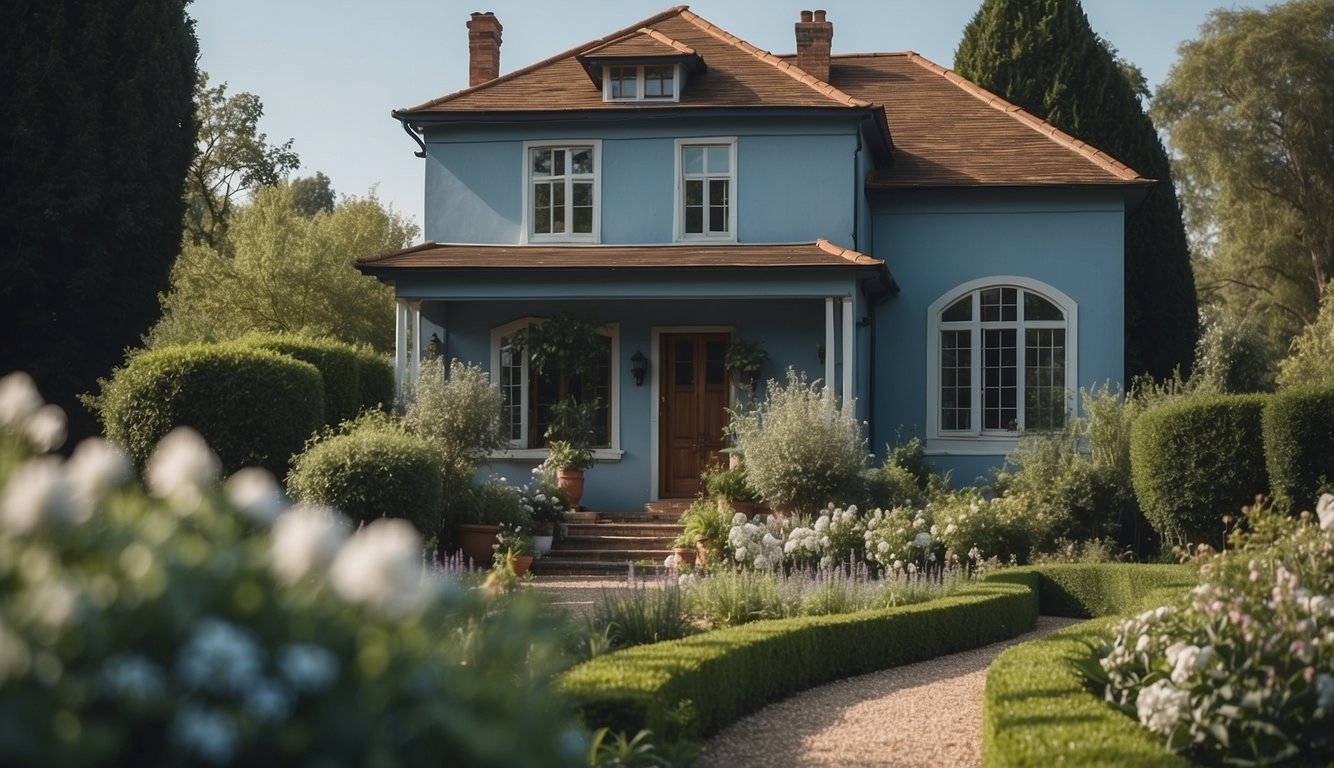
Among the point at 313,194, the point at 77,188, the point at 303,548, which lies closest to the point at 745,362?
the point at 77,188

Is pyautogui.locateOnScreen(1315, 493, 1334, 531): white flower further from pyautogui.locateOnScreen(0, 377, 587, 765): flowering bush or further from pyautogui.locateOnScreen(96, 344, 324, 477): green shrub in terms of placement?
pyautogui.locateOnScreen(96, 344, 324, 477): green shrub

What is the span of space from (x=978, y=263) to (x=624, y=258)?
16.3 ft

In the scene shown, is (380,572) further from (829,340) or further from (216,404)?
(829,340)

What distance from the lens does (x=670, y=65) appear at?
60.4 ft

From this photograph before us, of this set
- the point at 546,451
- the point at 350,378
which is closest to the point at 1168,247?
the point at 546,451

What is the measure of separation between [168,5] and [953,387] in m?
12.5

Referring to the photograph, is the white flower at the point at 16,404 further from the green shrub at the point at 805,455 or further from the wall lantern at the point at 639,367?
the wall lantern at the point at 639,367

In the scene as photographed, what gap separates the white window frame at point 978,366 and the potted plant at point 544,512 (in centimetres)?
538

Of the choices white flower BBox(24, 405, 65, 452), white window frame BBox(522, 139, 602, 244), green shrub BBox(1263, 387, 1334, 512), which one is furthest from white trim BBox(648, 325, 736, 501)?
white flower BBox(24, 405, 65, 452)

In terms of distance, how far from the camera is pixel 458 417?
1614 cm

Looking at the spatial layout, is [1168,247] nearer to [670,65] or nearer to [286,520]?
[670,65]

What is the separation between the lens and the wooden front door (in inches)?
724

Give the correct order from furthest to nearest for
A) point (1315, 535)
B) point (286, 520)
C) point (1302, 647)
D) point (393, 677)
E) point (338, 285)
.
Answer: point (338, 285) < point (1315, 535) < point (1302, 647) < point (286, 520) < point (393, 677)

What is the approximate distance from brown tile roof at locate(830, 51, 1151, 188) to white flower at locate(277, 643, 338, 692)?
17274mm
